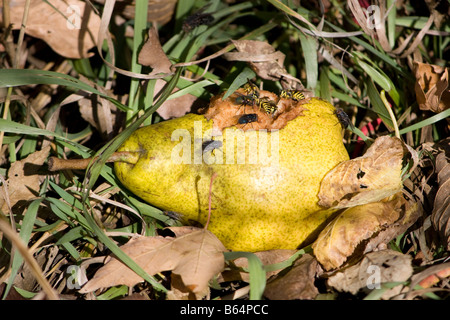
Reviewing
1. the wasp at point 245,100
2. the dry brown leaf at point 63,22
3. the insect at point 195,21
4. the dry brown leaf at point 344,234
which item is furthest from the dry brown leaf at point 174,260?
the dry brown leaf at point 63,22

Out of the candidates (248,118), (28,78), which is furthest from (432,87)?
(28,78)

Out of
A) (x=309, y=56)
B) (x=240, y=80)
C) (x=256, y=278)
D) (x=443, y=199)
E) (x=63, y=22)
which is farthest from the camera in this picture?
(x=63, y=22)

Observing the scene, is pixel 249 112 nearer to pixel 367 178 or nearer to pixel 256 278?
pixel 367 178

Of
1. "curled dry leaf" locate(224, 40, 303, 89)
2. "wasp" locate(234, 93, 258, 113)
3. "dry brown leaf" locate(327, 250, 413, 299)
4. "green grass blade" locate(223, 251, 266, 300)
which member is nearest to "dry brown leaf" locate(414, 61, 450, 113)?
"curled dry leaf" locate(224, 40, 303, 89)

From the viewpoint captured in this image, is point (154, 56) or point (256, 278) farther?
point (154, 56)

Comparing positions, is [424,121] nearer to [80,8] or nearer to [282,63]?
[282,63]

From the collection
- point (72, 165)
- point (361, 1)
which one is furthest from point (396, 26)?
point (72, 165)
